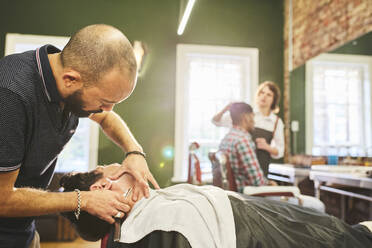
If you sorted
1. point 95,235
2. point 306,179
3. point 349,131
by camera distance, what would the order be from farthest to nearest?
point 306,179, point 349,131, point 95,235

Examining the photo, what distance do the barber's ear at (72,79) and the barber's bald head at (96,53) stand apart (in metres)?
0.02

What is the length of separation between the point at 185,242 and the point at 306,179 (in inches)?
107

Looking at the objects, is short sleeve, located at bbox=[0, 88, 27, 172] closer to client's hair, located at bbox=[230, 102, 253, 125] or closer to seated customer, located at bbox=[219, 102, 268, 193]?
seated customer, located at bbox=[219, 102, 268, 193]

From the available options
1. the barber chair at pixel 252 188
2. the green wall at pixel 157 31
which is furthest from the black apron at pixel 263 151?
the green wall at pixel 157 31

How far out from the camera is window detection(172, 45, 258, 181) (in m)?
4.60

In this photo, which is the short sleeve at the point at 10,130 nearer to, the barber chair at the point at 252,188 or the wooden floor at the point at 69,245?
the barber chair at the point at 252,188

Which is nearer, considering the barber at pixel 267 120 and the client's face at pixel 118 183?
the client's face at pixel 118 183

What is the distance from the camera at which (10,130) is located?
900 millimetres

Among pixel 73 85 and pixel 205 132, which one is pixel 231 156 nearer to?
pixel 73 85

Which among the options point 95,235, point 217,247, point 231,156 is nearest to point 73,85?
point 95,235

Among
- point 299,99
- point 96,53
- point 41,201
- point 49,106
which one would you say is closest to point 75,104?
point 49,106

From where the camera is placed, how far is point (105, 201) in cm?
105

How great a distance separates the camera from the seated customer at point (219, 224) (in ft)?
3.59

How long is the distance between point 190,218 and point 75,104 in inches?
22.9
